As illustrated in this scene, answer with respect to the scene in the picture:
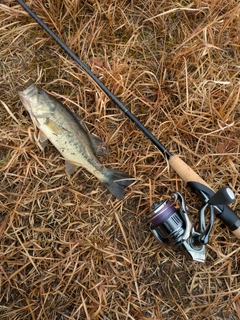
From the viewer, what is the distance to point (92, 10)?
3111 mm

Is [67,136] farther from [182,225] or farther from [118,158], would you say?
[182,225]

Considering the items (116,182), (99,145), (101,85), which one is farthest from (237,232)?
(101,85)

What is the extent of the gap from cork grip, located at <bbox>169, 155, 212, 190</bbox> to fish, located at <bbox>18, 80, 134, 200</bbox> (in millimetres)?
349

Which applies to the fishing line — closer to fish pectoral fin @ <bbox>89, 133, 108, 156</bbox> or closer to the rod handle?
fish pectoral fin @ <bbox>89, 133, 108, 156</bbox>

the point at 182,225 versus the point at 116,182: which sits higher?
the point at 116,182

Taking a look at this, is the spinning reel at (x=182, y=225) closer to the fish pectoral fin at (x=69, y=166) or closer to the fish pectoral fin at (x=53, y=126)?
the fish pectoral fin at (x=69, y=166)

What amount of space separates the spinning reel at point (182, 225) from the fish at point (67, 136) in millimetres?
368

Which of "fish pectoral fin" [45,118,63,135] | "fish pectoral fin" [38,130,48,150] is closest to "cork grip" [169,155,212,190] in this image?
"fish pectoral fin" [45,118,63,135]

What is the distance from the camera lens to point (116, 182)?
2.86 meters

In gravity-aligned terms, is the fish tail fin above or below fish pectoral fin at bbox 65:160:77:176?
Answer: below

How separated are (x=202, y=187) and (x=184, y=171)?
6.8 inches

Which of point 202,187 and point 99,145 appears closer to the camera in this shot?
point 202,187

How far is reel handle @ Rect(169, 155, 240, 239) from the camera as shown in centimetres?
273

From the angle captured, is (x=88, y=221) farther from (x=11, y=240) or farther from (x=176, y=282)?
(x=176, y=282)
